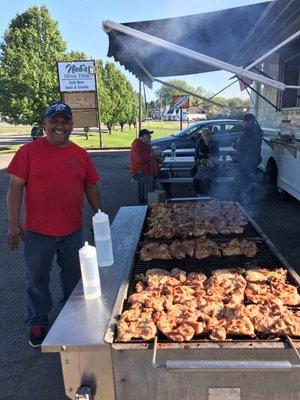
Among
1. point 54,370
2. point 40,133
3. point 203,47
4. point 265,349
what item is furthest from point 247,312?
point 40,133

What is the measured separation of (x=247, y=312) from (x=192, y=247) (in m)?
0.99

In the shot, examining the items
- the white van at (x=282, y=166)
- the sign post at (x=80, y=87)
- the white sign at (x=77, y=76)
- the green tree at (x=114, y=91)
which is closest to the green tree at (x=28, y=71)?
the sign post at (x=80, y=87)

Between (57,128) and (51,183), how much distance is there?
439 mm

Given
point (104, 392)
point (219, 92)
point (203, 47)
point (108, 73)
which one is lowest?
point (104, 392)

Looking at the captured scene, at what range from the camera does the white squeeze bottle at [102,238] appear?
8.45 ft

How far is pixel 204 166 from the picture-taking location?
7512 millimetres

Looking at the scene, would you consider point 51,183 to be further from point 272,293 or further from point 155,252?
point 272,293

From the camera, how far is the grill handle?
169 centimetres

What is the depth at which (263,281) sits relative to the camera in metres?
2.41

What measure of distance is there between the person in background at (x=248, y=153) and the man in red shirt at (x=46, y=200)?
186 inches

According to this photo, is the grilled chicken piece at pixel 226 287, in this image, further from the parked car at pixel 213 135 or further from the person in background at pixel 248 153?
the parked car at pixel 213 135

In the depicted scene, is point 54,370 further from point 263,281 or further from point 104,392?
point 263,281

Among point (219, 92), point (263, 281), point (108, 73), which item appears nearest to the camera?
point (263, 281)

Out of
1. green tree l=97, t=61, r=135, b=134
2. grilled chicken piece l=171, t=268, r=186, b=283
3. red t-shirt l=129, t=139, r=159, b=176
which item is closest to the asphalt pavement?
red t-shirt l=129, t=139, r=159, b=176
